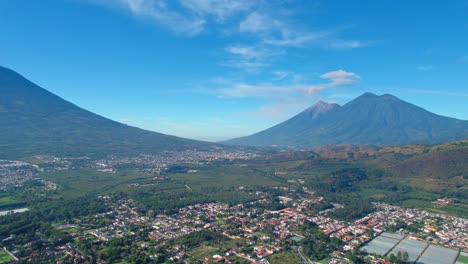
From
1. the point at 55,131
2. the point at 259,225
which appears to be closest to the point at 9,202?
the point at 259,225

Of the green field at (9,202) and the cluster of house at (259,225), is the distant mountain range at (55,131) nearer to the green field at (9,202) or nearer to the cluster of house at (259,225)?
the green field at (9,202)

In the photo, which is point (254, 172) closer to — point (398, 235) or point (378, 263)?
point (398, 235)

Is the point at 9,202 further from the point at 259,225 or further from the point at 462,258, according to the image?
the point at 462,258

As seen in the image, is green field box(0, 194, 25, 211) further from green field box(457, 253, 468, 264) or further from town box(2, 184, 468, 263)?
green field box(457, 253, 468, 264)

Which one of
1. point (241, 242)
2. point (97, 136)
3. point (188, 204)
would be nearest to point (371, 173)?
point (188, 204)

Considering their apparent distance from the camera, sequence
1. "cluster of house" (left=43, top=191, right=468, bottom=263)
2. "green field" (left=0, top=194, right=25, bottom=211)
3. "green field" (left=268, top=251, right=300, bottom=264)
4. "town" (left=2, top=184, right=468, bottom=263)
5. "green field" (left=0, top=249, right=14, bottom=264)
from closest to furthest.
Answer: "green field" (left=0, top=249, right=14, bottom=264)
"green field" (left=268, top=251, right=300, bottom=264)
"town" (left=2, top=184, right=468, bottom=263)
"cluster of house" (left=43, top=191, right=468, bottom=263)
"green field" (left=0, top=194, right=25, bottom=211)

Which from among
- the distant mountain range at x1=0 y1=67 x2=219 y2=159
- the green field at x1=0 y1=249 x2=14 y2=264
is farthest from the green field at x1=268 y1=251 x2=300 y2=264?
the distant mountain range at x1=0 y1=67 x2=219 y2=159

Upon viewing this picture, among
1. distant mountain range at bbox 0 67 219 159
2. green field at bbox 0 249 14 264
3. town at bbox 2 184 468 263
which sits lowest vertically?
green field at bbox 0 249 14 264

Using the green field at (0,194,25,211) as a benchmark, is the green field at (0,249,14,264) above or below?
below

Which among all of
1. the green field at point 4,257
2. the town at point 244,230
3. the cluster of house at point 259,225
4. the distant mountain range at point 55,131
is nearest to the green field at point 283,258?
the town at point 244,230
